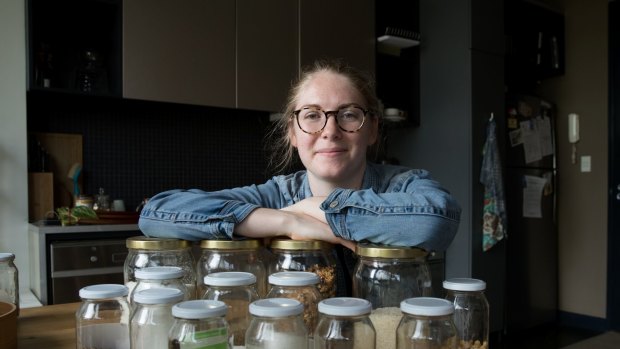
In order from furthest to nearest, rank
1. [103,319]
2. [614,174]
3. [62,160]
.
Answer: [614,174] → [62,160] → [103,319]

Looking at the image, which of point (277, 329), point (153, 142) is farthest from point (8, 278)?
point (153, 142)

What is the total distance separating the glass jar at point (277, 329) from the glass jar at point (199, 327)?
0.10 ft

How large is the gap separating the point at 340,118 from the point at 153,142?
1.82 meters

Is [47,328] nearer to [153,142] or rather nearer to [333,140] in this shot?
A: [333,140]

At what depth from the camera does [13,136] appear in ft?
7.02

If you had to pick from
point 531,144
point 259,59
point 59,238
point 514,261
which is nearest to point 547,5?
point 531,144

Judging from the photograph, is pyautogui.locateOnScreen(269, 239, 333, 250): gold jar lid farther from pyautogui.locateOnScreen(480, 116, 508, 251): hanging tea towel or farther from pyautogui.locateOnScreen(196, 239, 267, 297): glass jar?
pyautogui.locateOnScreen(480, 116, 508, 251): hanging tea towel

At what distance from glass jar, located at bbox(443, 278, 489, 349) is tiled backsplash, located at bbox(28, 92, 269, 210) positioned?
2.07 metres

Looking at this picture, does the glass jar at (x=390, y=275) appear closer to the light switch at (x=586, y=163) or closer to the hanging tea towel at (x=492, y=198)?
the hanging tea towel at (x=492, y=198)

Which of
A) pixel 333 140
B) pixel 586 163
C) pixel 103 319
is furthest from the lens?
pixel 586 163

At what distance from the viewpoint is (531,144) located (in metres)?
3.12

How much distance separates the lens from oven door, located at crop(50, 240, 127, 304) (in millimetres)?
1940

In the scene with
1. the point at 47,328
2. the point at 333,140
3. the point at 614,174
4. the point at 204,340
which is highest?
the point at 333,140

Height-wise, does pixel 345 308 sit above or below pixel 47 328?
above
